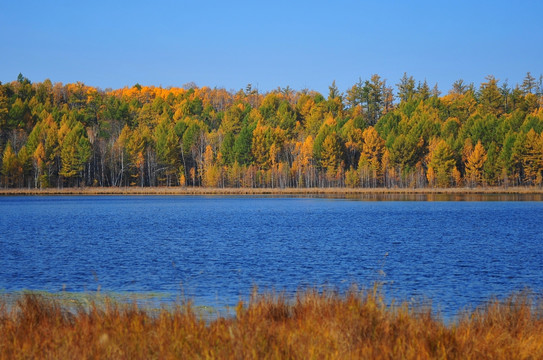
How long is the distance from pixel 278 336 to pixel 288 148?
115 m

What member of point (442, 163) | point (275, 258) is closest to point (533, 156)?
point (442, 163)

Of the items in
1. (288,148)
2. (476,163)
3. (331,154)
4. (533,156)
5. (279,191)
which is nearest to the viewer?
(533,156)

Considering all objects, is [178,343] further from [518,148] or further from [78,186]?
[78,186]

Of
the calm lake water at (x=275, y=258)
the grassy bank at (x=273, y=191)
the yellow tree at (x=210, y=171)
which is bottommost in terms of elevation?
the calm lake water at (x=275, y=258)

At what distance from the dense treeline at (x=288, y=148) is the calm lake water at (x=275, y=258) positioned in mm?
59933

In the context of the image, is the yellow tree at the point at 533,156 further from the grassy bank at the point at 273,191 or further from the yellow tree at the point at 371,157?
the yellow tree at the point at 371,157

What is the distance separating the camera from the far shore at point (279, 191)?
100938mm

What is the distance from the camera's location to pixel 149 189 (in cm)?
11075

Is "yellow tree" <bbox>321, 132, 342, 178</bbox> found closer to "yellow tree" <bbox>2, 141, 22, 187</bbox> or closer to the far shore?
the far shore

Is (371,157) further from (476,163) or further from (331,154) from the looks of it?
(476,163)

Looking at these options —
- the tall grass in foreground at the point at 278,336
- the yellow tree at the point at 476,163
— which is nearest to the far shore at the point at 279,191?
the yellow tree at the point at 476,163

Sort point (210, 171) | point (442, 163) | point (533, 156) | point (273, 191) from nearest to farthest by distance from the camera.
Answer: point (533, 156) → point (442, 163) → point (273, 191) → point (210, 171)

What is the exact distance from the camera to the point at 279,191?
11425 centimetres

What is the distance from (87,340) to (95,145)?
108789 millimetres
